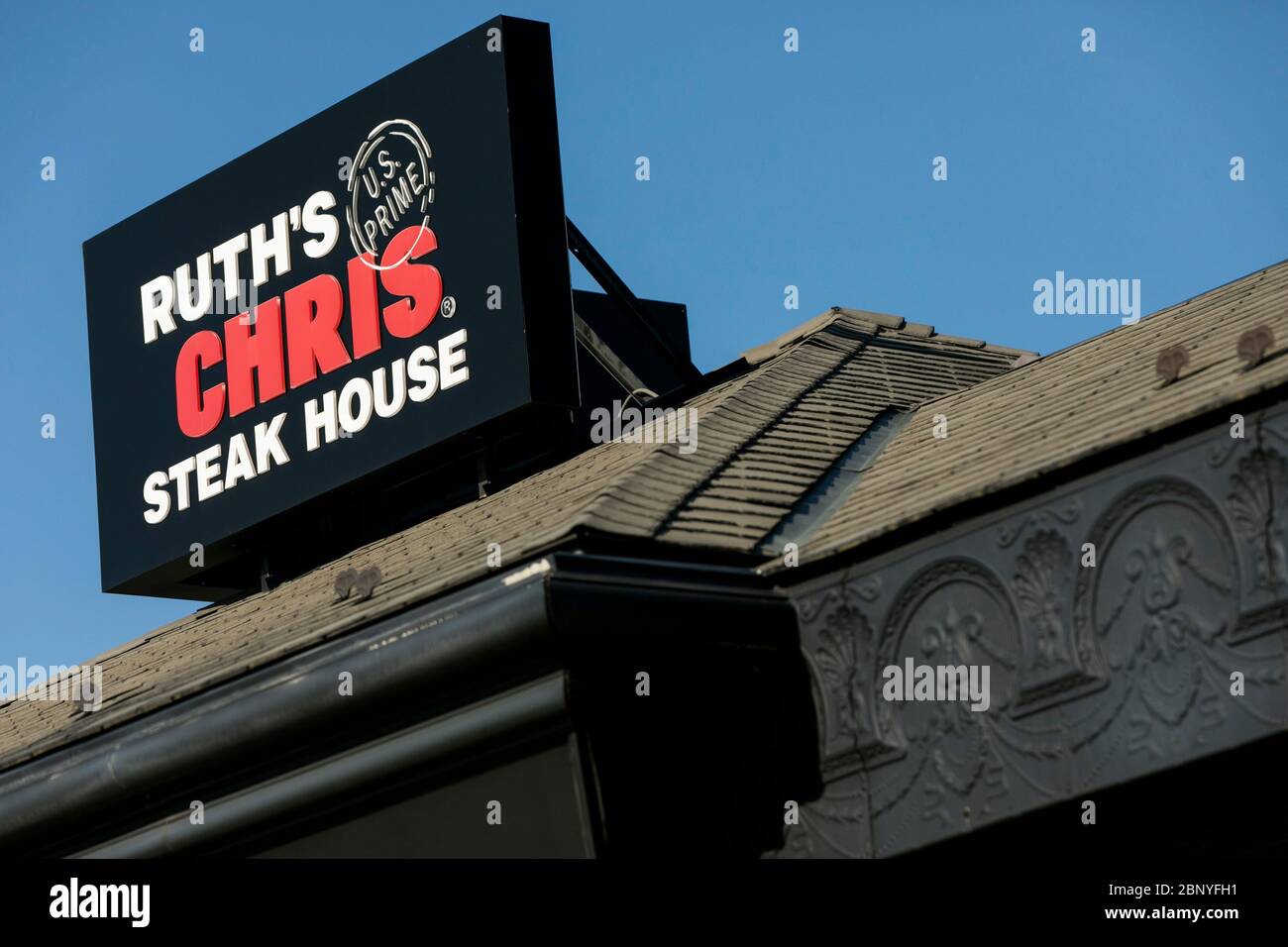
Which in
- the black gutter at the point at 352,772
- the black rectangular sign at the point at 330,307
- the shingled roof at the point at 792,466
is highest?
the black rectangular sign at the point at 330,307

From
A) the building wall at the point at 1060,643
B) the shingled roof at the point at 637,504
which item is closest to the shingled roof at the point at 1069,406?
the building wall at the point at 1060,643

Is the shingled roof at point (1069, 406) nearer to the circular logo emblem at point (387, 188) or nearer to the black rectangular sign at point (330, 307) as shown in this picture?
the black rectangular sign at point (330, 307)

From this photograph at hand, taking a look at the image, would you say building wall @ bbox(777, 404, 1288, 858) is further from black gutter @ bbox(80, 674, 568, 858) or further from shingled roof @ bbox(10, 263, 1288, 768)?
black gutter @ bbox(80, 674, 568, 858)

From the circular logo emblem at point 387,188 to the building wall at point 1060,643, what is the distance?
4.70 m

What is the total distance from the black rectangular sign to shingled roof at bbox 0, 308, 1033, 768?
0.67m

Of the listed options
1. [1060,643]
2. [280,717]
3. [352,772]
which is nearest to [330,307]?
[280,717]

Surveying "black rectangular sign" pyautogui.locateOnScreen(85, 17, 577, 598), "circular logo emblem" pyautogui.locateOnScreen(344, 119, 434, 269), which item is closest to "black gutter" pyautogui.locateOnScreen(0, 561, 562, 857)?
"black rectangular sign" pyautogui.locateOnScreen(85, 17, 577, 598)

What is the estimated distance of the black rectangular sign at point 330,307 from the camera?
11.5 meters

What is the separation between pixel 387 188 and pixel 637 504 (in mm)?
4211

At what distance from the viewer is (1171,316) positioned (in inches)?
410

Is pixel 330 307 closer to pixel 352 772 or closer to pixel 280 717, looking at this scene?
pixel 280 717
